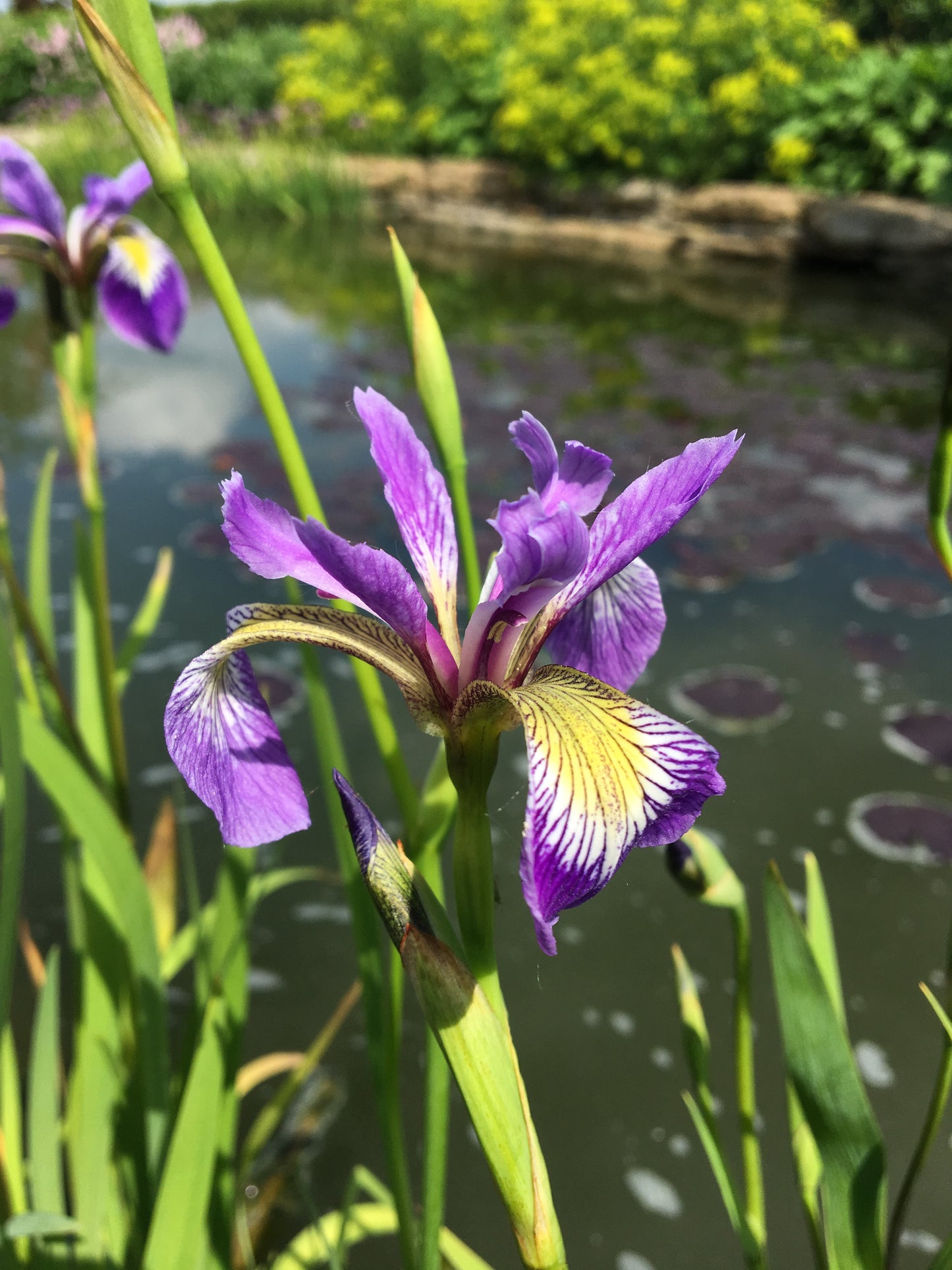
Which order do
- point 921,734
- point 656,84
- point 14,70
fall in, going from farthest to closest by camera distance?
point 14,70, point 656,84, point 921,734

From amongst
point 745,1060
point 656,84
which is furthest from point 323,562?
point 656,84

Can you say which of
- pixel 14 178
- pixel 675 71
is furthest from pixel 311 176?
pixel 14 178

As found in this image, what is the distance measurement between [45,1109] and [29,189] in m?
1.24

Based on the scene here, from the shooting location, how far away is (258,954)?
169 centimetres

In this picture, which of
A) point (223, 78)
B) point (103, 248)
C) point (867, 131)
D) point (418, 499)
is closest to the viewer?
point (418, 499)

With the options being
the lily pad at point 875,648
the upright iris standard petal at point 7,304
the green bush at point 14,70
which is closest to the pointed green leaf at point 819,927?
the upright iris standard petal at point 7,304

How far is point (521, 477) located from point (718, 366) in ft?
5.83

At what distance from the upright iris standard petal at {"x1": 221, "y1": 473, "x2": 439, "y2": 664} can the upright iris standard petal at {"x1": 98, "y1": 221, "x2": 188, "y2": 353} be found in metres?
1.16

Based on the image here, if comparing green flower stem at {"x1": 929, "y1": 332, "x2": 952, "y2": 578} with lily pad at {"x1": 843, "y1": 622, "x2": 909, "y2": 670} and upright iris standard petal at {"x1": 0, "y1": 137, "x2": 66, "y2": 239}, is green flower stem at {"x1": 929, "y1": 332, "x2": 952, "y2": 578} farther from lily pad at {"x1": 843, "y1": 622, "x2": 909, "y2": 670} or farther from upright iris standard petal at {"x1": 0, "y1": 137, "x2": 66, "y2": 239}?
lily pad at {"x1": 843, "y1": 622, "x2": 909, "y2": 670}

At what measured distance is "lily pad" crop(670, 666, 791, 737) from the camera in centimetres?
224

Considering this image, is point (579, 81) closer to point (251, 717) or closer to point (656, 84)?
point (656, 84)

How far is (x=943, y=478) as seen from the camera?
0.58 m

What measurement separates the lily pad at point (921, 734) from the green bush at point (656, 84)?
5869 mm

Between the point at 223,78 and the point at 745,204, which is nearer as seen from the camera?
the point at 745,204
